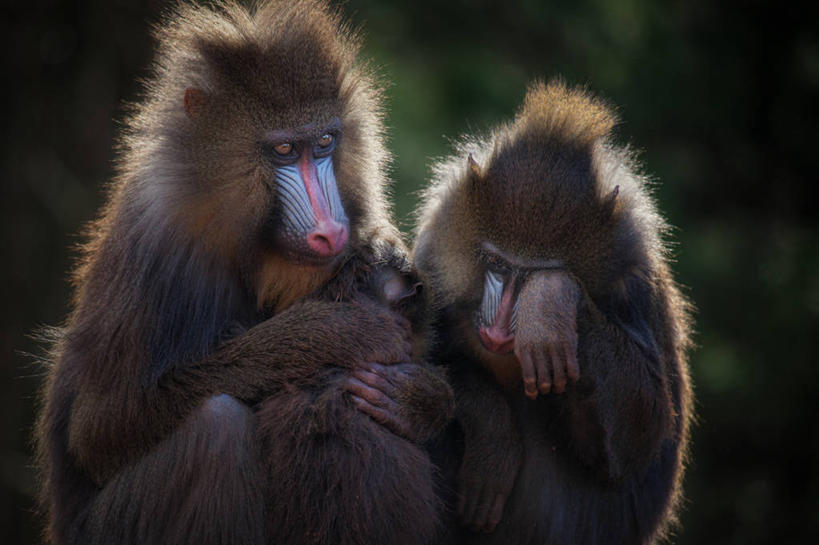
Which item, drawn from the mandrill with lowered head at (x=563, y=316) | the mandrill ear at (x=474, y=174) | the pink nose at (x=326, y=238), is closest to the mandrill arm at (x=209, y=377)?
the pink nose at (x=326, y=238)

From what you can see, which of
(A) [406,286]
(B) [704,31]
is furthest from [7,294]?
(B) [704,31]

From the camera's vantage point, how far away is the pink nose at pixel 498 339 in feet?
12.9

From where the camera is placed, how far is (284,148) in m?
3.98

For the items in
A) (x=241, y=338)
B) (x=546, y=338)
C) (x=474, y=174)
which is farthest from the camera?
(x=474, y=174)

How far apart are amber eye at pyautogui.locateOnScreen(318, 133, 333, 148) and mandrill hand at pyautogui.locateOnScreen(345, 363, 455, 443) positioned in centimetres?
92

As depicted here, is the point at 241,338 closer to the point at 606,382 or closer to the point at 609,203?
the point at 606,382

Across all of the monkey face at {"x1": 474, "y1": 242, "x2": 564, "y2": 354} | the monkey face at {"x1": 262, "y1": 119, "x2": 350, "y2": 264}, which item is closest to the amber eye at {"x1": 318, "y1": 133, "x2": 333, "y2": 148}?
the monkey face at {"x1": 262, "y1": 119, "x2": 350, "y2": 264}

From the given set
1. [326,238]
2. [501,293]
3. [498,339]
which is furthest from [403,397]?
[326,238]

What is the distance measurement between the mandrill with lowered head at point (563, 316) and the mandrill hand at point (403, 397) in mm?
240

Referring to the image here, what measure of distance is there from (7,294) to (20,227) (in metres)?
0.58

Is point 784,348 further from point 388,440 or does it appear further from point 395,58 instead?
point 388,440

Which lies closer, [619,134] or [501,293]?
[501,293]

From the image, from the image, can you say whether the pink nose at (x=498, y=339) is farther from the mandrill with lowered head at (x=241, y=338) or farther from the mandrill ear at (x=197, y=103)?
the mandrill ear at (x=197, y=103)

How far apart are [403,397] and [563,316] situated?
0.71 meters
